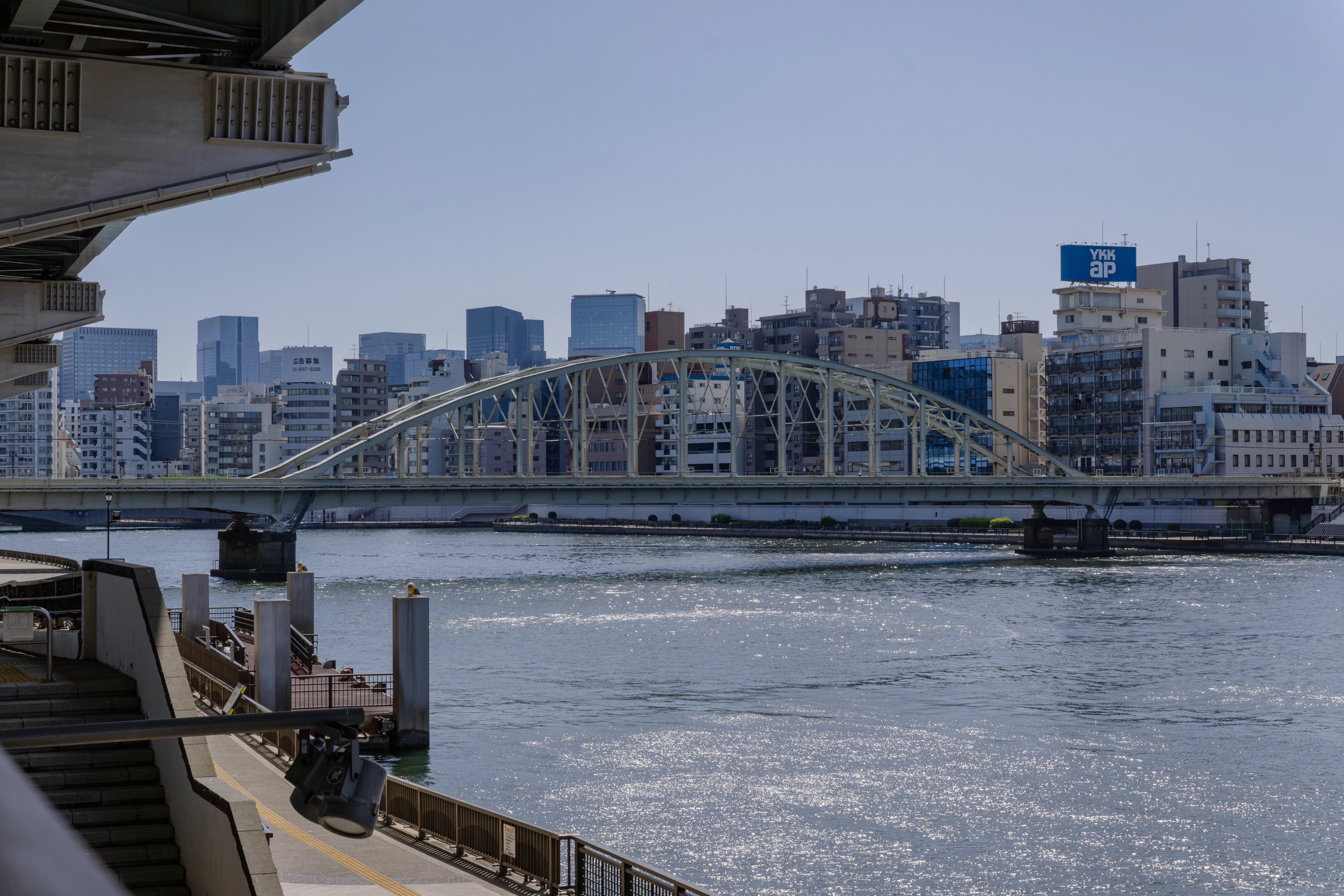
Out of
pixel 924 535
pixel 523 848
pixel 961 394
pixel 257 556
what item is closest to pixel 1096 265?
pixel 961 394

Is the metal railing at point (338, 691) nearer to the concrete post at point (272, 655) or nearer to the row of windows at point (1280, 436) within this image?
the concrete post at point (272, 655)

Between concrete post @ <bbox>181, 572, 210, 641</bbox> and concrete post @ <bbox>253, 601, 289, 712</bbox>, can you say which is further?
concrete post @ <bbox>181, 572, 210, 641</bbox>

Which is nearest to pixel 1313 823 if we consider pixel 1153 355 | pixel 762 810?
pixel 762 810

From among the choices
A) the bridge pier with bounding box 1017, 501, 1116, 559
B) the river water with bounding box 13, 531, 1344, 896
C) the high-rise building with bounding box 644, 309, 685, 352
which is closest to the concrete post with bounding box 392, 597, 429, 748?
the river water with bounding box 13, 531, 1344, 896

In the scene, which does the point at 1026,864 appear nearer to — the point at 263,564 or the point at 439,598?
the point at 439,598

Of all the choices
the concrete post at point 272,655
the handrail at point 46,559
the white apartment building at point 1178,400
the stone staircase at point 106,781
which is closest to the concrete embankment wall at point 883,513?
the white apartment building at point 1178,400

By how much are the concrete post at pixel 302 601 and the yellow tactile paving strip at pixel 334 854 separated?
64.0 feet

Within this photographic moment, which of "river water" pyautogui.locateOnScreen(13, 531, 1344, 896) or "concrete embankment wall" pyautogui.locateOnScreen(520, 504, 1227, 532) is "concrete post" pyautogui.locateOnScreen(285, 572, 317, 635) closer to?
"river water" pyautogui.locateOnScreen(13, 531, 1344, 896)

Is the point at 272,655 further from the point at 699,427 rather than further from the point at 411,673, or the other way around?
the point at 699,427

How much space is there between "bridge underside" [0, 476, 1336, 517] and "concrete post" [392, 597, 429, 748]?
4239 centimetres

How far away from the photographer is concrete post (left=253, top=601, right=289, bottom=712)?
Result: 30.4 metres

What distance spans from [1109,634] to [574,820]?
3173 centimetres

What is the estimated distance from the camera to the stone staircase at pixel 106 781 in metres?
13.1

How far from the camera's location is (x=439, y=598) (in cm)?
6744
